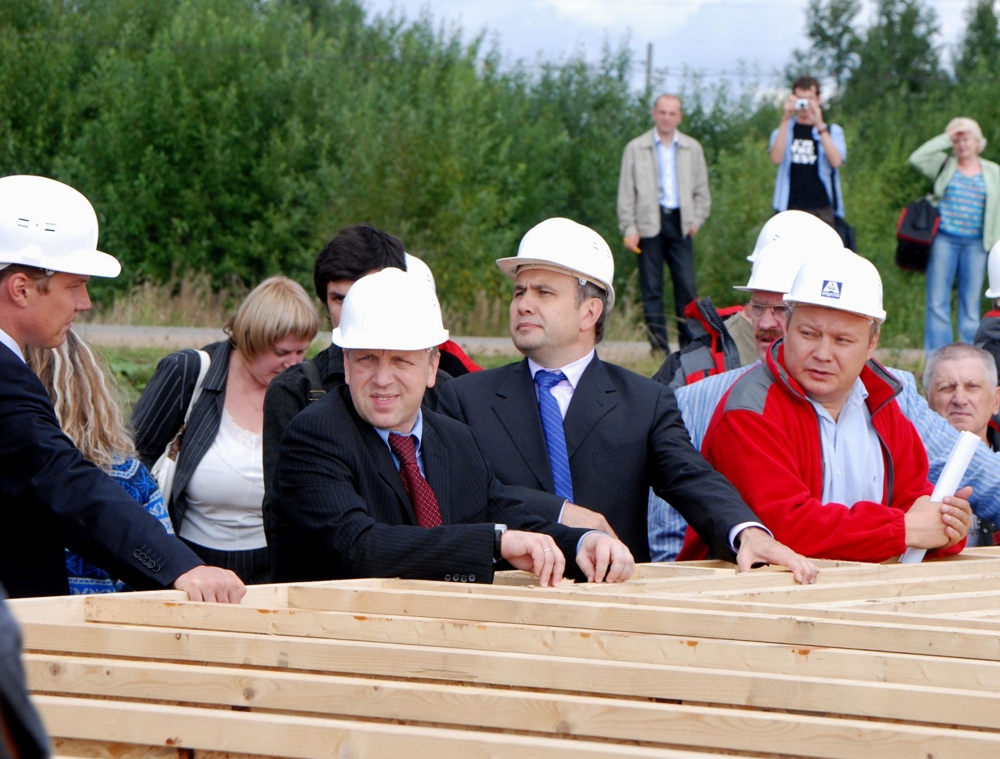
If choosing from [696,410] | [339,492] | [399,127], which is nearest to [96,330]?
[399,127]

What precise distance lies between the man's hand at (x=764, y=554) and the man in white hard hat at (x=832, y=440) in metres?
0.20

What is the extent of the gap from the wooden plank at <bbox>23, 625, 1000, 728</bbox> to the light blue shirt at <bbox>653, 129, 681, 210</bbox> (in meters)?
10.1

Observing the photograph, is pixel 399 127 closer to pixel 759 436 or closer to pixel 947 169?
pixel 947 169

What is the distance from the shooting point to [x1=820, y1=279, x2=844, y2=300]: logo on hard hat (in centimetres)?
470

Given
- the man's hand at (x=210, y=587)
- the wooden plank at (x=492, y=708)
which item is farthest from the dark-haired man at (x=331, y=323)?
the wooden plank at (x=492, y=708)

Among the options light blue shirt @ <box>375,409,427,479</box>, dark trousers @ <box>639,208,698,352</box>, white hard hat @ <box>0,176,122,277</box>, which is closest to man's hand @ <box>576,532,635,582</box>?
light blue shirt @ <box>375,409,427,479</box>

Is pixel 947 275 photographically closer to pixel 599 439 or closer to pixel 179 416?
pixel 599 439

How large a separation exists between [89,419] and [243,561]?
1217 mm

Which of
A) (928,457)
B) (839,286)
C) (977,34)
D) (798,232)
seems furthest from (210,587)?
(977,34)

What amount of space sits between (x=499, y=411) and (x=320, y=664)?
188 cm

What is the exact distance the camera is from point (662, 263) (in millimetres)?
13141

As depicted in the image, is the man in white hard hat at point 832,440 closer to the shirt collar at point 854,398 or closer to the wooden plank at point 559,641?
the shirt collar at point 854,398

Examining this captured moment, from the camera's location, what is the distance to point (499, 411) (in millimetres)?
4984

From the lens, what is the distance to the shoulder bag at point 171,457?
5.52m
